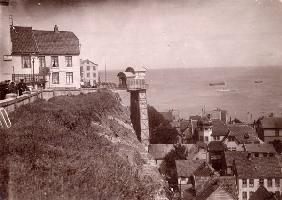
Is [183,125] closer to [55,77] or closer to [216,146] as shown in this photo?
[216,146]

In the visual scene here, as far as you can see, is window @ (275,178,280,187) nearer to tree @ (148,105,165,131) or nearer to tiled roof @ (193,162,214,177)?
tiled roof @ (193,162,214,177)

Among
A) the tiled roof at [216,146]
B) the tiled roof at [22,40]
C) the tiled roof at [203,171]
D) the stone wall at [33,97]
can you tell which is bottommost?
the tiled roof at [203,171]

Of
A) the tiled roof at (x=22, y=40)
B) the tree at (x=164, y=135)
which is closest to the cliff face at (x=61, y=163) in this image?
the tiled roof at (x=22, y=40)

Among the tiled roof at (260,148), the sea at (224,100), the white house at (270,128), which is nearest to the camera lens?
the tiled roof at (260,148)

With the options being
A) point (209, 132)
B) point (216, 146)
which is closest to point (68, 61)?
point (216, 146)

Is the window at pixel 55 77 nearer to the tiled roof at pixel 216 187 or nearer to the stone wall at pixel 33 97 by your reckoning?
the stone wall at pixel 33 97

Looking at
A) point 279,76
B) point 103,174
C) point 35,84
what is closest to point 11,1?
point 35,84

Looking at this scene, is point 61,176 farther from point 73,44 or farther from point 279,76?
point 279,76
